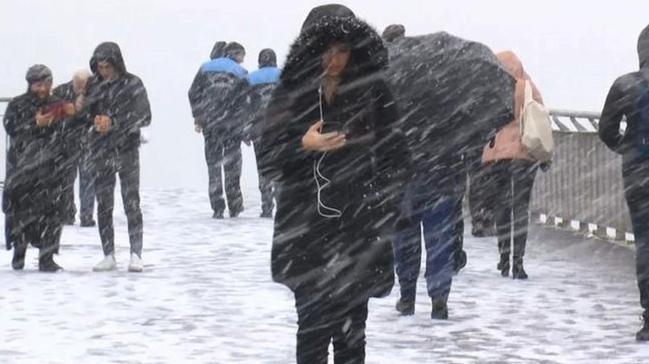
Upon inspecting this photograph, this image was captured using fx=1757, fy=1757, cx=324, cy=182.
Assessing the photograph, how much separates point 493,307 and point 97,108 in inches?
146

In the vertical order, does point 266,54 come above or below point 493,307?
above

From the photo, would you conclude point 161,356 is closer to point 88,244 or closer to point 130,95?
point 130,95

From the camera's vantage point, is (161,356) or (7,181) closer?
(161,356)

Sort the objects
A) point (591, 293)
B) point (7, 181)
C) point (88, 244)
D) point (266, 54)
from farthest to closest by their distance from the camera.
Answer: point (266, 54), point (88, 244), point (7, 181), point (591, 293)

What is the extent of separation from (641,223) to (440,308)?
160cm

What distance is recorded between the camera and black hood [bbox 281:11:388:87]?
19.8 feet

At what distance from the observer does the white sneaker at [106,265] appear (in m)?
13.4

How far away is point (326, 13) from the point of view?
6.08 metres

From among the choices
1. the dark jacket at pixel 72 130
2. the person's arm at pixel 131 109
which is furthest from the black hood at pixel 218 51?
the person's arm at pixel 131 109

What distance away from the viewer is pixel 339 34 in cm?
605

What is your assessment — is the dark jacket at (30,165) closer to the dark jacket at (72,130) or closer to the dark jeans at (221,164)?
the dark jacket at (72,130)

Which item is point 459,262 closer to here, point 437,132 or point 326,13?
point 437,132

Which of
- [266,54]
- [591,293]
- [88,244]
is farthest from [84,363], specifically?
[266,54]

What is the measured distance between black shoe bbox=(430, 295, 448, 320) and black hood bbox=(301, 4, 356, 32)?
14.3 feet
